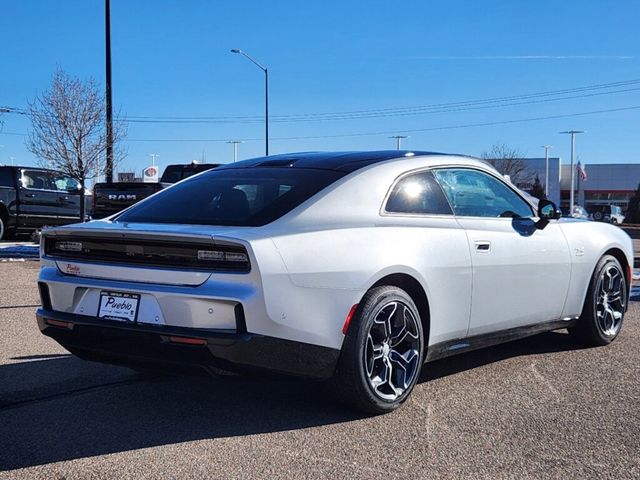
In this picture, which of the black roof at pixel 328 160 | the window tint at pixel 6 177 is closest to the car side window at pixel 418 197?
the black roof at pixel 328 160

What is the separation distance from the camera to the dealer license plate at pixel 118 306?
13.0 feet

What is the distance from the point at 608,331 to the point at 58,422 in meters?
4.52

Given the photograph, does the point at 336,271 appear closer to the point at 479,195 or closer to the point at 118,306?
the point at 118,306

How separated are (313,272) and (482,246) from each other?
5.11 feet

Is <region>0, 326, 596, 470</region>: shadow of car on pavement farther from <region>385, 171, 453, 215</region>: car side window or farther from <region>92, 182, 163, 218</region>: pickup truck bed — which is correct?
<region>92, 182, 163, 218</region>: pickup truck bed

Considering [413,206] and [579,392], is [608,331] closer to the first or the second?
[579,392]

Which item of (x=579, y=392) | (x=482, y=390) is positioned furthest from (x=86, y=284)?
(x=579, y=392)

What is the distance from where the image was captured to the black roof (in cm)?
480

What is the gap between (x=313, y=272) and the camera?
395 centimetres

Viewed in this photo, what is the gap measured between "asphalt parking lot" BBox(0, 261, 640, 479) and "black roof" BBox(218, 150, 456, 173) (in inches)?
57.2

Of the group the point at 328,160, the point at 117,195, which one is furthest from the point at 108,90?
the point at 328,160

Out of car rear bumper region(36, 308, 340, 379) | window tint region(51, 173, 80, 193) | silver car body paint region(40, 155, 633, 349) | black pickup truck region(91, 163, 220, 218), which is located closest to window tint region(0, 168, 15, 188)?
window tint region(51, 173, 80, 193)

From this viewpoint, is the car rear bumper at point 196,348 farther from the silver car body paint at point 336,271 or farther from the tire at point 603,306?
the tire at point 603,306

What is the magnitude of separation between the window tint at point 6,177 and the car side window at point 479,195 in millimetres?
14160
